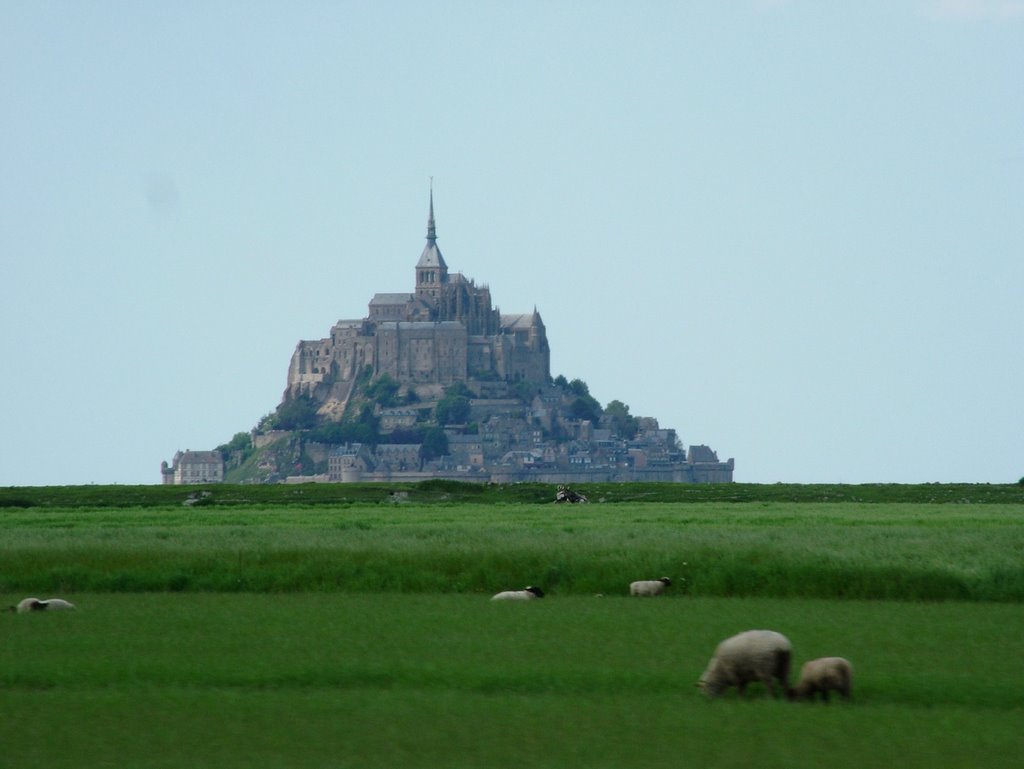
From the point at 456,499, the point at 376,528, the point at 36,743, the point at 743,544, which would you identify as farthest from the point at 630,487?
the point at 36,743

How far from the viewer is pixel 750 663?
12711mm

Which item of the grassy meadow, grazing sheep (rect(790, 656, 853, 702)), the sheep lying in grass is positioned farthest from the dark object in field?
grazing sheep (rect(790, 656, 853, 702))

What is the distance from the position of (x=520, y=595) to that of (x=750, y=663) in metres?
7.83

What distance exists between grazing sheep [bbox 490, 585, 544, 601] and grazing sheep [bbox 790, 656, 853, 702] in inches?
311

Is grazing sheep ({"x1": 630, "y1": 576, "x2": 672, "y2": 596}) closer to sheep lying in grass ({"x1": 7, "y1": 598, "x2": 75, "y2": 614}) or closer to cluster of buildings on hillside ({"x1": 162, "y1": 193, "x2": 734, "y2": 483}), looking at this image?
sheep lying in grass ({"x1": 7, "y1": 598, "x2": 75, "y2": 614})

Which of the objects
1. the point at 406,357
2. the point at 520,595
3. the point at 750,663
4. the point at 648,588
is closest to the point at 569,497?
the point at 648,588

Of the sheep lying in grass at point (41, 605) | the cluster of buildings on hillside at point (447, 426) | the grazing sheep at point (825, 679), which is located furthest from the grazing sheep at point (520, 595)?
the cluster of buildings on hillside at point (447, 426)

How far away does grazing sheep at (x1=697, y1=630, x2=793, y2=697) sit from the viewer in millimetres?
12672

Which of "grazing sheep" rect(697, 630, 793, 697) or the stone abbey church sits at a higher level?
the stone abbey church

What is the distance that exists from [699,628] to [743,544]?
7.39m

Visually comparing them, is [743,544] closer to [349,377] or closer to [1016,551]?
[1016,551]

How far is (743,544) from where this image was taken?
23.8 m

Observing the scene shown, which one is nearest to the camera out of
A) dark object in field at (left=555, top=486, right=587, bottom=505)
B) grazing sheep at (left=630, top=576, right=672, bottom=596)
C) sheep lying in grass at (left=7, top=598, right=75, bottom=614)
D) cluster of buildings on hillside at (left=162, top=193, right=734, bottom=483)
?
sheep lying in grass at (left=7, top=598, right=75, bottom=614)

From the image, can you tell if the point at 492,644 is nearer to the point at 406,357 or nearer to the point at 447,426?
the point at 447,426
